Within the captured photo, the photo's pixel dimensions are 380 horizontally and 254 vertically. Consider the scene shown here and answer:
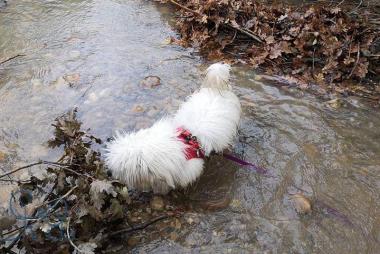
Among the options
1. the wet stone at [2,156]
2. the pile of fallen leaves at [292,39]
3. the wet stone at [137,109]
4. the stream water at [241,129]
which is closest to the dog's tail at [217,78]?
the stream water at [241,129]

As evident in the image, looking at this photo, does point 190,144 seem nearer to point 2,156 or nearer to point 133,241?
point 133,241

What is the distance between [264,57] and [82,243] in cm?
415

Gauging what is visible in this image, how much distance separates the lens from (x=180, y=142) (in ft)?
11.5

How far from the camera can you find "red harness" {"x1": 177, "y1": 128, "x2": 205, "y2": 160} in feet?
11.7

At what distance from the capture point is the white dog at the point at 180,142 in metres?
3.25

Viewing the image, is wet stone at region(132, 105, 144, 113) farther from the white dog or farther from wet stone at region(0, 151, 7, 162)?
wet stone at region(0, 151, 7, 162)

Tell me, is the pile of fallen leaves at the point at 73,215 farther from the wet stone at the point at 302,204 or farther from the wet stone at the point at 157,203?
the wet stone at the point at 302,204

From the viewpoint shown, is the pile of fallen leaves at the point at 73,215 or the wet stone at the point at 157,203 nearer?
the pile of fallen leaves at the point at 73,215

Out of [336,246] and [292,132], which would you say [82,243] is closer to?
[336,246]

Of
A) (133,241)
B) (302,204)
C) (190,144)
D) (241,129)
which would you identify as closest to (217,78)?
(190,144)

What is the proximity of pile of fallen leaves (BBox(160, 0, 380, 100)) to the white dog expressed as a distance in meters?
2.10

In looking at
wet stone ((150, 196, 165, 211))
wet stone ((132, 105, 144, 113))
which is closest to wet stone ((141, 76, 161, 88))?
wet stone ((132, 105, 144, 113))

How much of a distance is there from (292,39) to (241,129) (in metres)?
2.26

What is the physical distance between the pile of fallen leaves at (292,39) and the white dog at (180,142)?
82.8 inches
